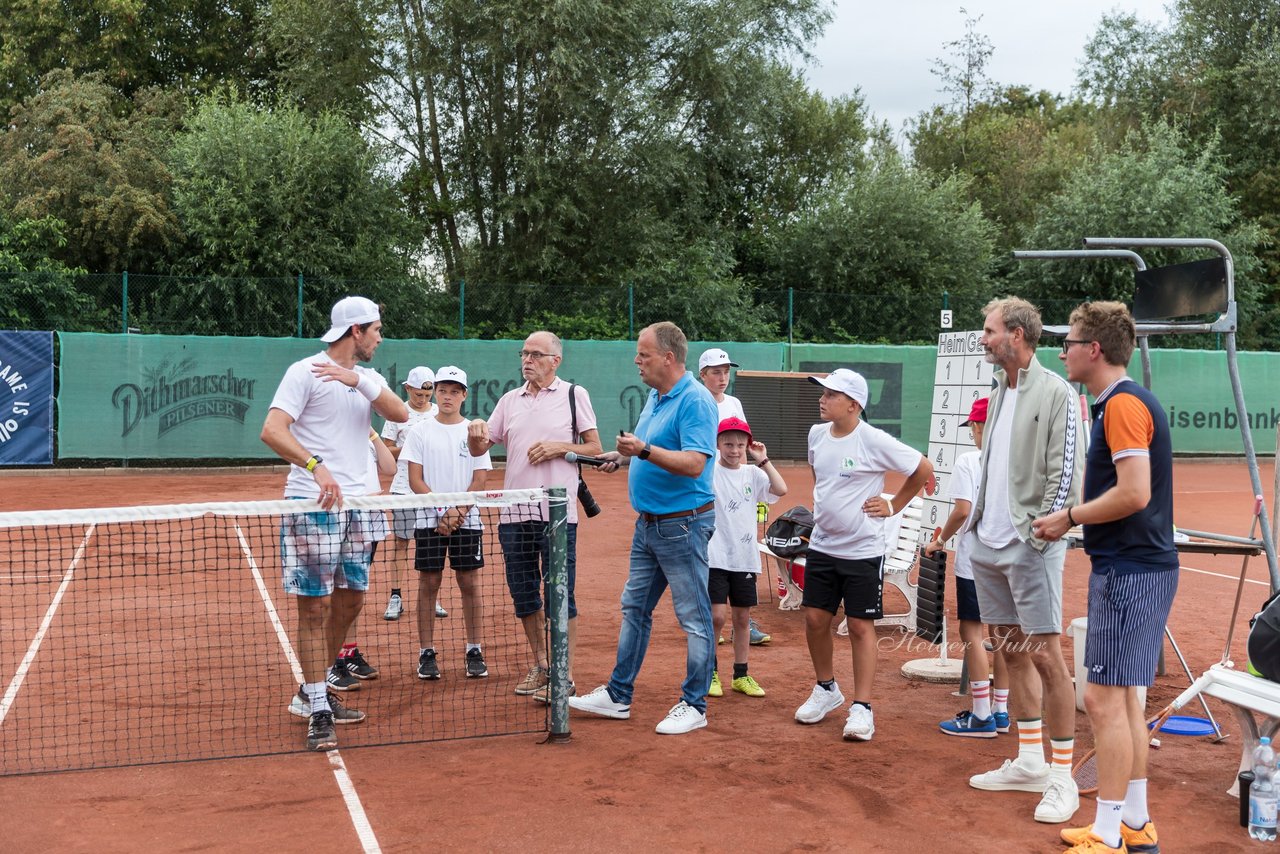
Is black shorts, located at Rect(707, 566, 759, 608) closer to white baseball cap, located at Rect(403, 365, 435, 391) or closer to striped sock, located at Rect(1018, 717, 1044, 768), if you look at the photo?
striped sock, located at Rect(1018, 717, 1044, 768)

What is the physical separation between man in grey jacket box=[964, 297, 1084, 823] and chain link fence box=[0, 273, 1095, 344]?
640 inches

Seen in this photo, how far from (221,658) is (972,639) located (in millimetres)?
4434

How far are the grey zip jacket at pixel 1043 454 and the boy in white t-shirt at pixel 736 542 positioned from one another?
6.88 ft

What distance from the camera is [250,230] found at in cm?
2166

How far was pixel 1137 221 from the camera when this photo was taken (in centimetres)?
2855

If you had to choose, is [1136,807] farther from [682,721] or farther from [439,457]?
[439,457]

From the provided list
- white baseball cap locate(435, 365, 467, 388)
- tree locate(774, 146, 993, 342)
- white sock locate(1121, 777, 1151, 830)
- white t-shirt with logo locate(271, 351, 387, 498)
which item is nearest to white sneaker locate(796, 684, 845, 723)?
white sock locate(1121, 777, 1151, 830)

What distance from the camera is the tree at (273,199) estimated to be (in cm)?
2178

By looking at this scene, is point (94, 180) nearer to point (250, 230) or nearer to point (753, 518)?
point (250, 230)

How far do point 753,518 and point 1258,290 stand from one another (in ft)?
91.2

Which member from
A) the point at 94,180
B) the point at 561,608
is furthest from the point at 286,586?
the point at 94,180

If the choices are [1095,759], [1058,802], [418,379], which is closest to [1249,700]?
[1095,759]

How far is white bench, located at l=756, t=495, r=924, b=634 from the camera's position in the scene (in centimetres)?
855

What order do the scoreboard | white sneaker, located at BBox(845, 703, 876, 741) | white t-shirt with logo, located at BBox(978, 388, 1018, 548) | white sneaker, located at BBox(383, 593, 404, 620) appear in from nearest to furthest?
white t-shirt with logo, located at BBox(978, 388, 1018, 548) → white sneaker, located at BBox(845, 703, 876, 741) → the scoreboard → white sneaker, located at BBox(383, 593, 404, 620)
